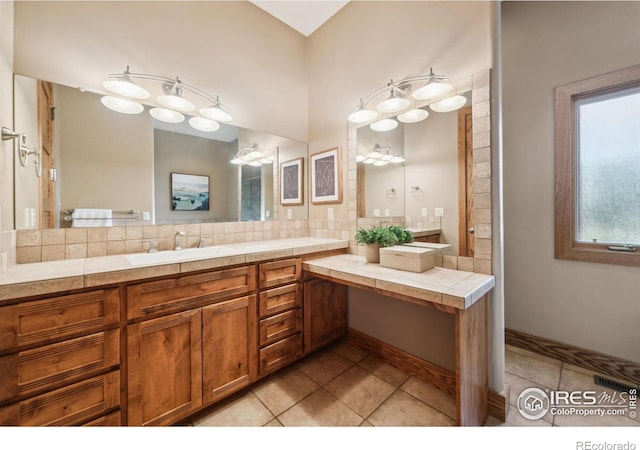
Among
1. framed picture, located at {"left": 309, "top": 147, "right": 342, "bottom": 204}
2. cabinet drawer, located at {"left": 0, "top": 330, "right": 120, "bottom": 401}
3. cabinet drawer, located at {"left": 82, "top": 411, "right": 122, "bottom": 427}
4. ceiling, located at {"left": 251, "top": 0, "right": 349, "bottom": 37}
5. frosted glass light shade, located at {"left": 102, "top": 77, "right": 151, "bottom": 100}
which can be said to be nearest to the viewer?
cabinet drawer, located at {"left": 0, "top": 330, "right": 120, "bottom": 401}

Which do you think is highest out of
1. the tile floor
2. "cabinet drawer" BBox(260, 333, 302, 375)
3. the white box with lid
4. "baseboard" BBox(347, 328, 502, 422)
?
the white box with lid

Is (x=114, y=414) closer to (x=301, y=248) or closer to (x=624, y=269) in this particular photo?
(x=301, y=248)

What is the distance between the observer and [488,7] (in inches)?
57.1

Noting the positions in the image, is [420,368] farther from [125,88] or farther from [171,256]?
[125,88]

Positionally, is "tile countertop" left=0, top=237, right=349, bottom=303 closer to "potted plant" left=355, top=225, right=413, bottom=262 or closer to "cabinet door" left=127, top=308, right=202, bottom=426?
"cabinet door" left=127, top=308, right=202, bottom=426

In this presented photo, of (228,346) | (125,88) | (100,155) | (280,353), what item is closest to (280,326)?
(280,353)

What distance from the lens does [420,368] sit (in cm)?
182

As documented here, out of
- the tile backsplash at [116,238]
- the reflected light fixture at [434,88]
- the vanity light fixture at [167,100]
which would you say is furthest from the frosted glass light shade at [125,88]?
the reflected light fixture at [434,88]

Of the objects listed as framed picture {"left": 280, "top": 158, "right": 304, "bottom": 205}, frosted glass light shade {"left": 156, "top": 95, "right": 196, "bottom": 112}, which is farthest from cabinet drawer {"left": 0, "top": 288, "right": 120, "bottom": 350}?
framed picture {"left": 280, "top": 158, "right": 304, "bottom": 205}

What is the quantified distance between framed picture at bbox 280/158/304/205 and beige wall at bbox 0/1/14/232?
5.85 feet

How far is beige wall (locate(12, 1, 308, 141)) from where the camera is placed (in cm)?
146

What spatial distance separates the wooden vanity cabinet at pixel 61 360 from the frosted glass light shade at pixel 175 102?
1.33 m

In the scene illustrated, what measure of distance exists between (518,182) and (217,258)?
2592 mm
